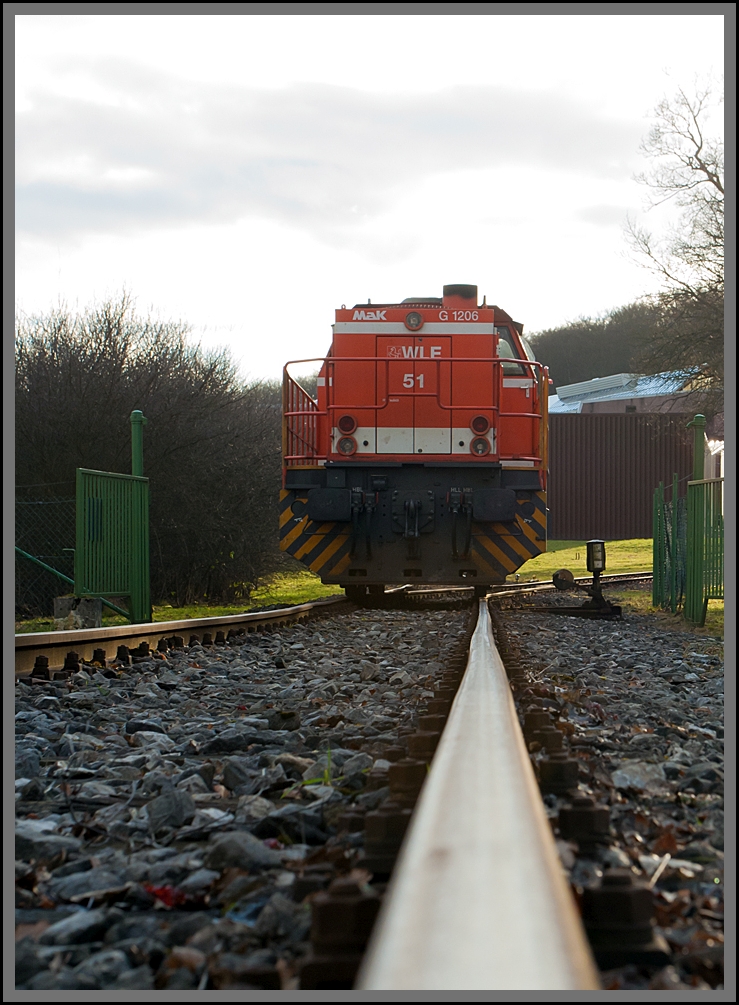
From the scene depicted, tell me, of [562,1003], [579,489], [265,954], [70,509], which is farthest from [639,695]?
[579,489]

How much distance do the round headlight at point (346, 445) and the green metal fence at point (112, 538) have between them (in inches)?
79.1

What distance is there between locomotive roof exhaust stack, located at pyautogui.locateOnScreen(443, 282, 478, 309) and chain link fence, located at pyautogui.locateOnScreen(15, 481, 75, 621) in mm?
6702

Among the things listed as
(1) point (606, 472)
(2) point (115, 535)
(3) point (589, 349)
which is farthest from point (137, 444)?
(3) point (589, 349)

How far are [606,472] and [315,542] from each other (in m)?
28.4

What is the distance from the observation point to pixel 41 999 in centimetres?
147

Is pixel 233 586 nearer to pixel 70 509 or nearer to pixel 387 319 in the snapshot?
pixel 70 509

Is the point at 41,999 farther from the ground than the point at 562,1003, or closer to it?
closer to it

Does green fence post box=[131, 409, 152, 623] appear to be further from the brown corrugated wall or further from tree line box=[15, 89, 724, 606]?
the brown corrugated wall

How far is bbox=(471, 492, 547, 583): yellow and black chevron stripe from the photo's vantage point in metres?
8.91

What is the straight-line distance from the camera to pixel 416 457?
9.01 meters

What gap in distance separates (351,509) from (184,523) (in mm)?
7473

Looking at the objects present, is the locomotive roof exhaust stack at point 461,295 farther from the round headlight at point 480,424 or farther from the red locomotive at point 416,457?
the round headlight at point 480,424

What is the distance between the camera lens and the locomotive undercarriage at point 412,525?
28.8 ft

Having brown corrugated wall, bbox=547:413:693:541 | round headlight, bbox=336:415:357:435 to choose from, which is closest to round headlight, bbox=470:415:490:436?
round headlight, bbox=336:415:357:435
